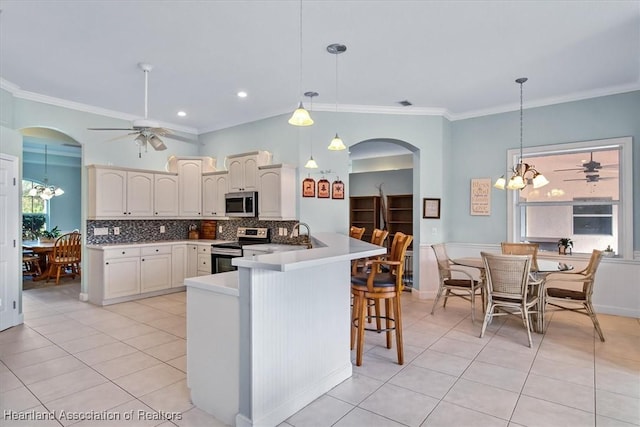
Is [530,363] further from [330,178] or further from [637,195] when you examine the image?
[330,178]

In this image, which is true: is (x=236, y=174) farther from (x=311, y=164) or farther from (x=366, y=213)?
(x=366, y=213)

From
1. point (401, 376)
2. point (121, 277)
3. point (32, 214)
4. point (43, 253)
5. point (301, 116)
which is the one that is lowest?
point (401, 376)

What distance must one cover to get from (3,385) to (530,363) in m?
4.25

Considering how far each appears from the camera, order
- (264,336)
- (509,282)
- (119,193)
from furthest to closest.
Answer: (119,193), (509,282), (264,336)

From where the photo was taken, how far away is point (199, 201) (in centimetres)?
627

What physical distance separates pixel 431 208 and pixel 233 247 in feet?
10.2

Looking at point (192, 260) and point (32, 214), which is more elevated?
point (32, 214)

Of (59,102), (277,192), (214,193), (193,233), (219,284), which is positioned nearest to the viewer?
(219,284)

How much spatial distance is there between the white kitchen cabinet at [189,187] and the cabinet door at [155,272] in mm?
877

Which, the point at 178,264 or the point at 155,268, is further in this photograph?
the point at 178,264

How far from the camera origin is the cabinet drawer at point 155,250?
5.50 m

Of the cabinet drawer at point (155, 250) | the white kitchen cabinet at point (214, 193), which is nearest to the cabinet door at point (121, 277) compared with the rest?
the cabinet drawer at point (155, 250)

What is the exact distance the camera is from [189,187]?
6227 millimetres

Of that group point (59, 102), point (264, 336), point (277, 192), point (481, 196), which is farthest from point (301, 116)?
point (59, 102)
